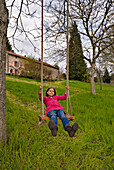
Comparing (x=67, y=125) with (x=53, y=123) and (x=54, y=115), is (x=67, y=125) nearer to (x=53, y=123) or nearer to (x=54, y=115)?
(x=53, y=123)

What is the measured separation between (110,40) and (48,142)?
7.14 metres

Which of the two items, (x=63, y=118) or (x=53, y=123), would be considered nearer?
(x=53, y=123)

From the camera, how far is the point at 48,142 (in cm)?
261

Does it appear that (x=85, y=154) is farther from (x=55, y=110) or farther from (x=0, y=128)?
(x=0, y=128)

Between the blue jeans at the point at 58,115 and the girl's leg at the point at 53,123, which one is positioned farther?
the blue jeans at the point at 58,115

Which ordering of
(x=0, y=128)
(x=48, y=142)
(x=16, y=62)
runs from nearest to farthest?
(x=0, y=128) → (x=48, y=142) → (x=16, y=62)

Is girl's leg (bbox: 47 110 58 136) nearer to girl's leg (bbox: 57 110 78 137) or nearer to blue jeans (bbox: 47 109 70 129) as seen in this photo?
blue jeans (bbox: 47 109 70 129)

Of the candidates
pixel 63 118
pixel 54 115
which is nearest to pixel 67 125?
pixel 63 118

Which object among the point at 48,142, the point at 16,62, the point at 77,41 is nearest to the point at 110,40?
the point at 77,41

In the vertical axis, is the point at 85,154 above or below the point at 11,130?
below

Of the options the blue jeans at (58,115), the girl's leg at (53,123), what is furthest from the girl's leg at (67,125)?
the girl's leg at (53,123)

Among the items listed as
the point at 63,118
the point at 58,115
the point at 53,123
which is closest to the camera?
the point at 53,123

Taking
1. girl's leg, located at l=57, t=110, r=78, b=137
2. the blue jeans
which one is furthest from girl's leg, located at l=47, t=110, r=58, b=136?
girl's leg, located at l=57, t=110, r=78, b=137

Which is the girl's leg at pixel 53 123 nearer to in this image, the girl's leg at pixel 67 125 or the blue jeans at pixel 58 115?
the blue jeans at pixel 58 115
